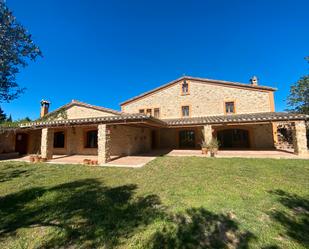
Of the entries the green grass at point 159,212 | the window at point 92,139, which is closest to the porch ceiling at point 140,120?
the window at point 92,139

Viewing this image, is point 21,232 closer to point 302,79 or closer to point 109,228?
point 109,228

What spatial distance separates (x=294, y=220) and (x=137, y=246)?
3.47 meters

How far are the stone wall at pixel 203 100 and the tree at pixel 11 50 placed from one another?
14.6 meters

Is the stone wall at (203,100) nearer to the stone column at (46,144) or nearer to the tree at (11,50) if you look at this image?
the stone column at (46,144)

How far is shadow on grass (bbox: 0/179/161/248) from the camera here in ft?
10.6

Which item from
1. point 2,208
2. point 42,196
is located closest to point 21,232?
point 2,208

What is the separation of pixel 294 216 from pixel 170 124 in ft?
37.3

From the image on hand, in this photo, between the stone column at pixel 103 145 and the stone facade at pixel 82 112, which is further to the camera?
the stone facade at pixel 82 112

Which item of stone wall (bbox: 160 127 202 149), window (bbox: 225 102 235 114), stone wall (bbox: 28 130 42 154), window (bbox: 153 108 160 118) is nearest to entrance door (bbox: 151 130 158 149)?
stone wall (bbox: 160 127 202 149)

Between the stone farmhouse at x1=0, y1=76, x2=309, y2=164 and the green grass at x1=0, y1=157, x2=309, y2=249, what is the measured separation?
5013mm

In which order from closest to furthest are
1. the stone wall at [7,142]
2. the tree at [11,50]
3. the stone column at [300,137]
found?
the tree at [11,50] < the stone column at [300,137] < the stone wall at [7,142]

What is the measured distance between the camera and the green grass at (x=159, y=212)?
10.1 ft

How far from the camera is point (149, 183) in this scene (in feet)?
21.0

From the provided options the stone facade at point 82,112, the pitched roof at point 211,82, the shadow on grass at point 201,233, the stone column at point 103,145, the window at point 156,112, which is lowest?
the shadow on grass at point 201,233
